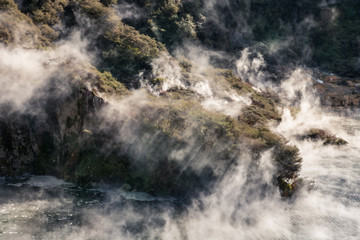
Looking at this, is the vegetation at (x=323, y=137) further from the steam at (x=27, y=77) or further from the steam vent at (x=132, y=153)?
the steam at (x=27, y=77)

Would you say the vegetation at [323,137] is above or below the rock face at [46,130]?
above

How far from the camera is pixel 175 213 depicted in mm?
10625

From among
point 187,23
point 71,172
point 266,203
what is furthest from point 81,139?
point 187,23

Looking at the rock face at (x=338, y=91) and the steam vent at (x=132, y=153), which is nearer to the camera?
the steam vent at (x=132, y=153)

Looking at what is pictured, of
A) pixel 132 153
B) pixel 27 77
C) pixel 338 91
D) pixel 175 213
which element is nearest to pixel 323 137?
pixel 338 91

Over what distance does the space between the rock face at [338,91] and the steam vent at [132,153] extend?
8.44 m

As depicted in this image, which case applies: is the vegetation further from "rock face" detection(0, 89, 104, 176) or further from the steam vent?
"rock face" detection(0, 89, 104, 176)

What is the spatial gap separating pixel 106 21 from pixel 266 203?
1267 centimetres

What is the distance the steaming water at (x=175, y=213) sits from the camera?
944 cm

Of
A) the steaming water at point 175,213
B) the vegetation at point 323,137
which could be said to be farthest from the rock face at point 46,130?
the vegetation at point 323,137

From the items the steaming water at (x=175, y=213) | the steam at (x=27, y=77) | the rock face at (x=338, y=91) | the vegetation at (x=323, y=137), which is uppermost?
the rock face at (x=338, y=91)

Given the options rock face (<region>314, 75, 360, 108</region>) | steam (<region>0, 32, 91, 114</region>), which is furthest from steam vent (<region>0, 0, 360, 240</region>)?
rock face (<region>314, 75, 360, 108</region>)

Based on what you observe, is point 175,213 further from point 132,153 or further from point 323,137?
point 323,137

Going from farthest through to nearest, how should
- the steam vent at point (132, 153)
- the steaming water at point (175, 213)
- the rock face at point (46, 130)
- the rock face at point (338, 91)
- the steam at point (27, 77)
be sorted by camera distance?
the rock face at point (338, 91) < the rock face at point (46, 130) < the steam at point (27, 77) < the steam vent at point (132, 153) < the steaming water at point (175, 213)
